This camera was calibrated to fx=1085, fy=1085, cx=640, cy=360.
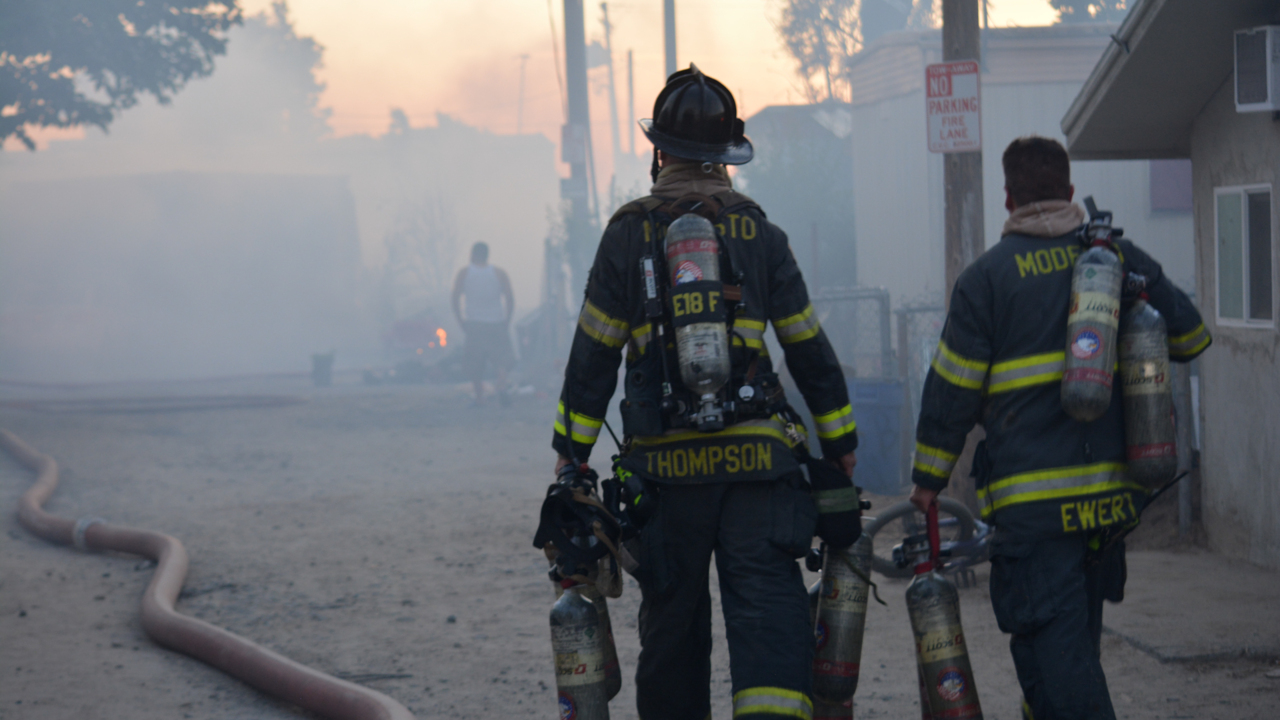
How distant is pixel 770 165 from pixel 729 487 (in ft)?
65.4

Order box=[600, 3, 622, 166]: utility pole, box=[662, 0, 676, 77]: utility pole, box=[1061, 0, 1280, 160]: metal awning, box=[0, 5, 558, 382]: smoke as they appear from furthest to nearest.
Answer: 1. box=[600, 3, 622, 166]: utility pole
2. box=[0, 5, 558, 382]: smoke
3. box=[662, 0, 676, 77]: utility pole
4. box=[1061, 0, 1280, 160]: metal awning

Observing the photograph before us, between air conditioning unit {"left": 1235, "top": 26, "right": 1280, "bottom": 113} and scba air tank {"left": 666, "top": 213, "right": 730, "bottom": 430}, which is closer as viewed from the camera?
scba air tank {"left": 666, "top": 213, "right": 730, "bottom": 430}

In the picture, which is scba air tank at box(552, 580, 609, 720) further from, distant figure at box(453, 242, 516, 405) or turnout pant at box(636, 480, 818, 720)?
distant figure at box(453, 242, 516, 405)

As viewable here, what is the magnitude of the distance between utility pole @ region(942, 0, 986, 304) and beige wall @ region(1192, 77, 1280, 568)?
1224 mm

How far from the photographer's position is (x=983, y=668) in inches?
177

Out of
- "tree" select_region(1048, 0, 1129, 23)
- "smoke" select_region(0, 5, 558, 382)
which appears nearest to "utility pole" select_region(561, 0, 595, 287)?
"smoke" select_region(0, 5, 558, 382)

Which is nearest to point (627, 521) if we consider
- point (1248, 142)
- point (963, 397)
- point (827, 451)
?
point (827, 451)

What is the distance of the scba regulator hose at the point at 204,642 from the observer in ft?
12.3

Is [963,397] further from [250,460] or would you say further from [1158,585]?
[250,460]

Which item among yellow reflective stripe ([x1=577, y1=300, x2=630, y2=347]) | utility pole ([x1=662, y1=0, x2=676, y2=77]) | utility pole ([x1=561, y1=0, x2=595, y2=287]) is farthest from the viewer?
utility pole ([x1=662, y1=0, x2=676, y2=77])

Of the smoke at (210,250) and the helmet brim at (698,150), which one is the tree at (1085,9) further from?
the helmet brim at (698,150)

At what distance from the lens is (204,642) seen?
464 cm

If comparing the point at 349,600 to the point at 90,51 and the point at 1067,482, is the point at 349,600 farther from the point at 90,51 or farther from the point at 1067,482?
the point at 90,51

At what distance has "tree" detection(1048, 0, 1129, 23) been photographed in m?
26.8
